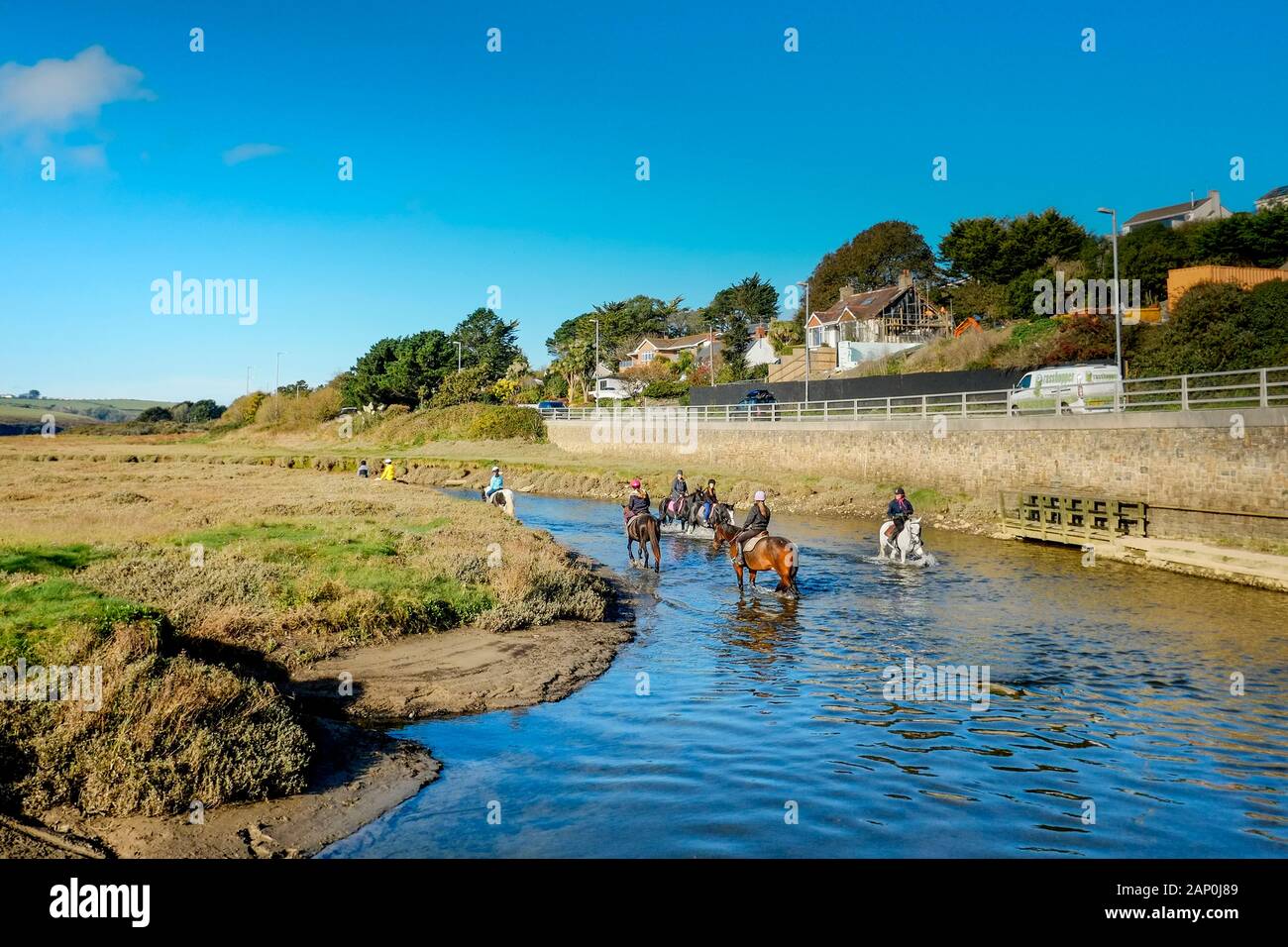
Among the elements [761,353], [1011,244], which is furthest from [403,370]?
[1011,244]

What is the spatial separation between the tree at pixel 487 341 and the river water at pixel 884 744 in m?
98.4

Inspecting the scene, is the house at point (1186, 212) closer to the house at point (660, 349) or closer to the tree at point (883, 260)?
the tree at point (883, 260)

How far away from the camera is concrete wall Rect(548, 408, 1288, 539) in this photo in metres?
22.6

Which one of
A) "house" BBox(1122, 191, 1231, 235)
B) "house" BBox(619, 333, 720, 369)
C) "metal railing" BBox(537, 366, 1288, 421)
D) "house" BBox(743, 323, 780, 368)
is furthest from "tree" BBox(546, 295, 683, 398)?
"house" BBox(1122, 191, 1231, 235)

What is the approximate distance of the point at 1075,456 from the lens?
30.1m

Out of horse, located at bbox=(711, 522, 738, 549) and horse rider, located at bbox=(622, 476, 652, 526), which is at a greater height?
horse rider, located at bbox=(622, 476, 652, 526)

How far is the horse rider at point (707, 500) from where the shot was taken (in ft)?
97.2

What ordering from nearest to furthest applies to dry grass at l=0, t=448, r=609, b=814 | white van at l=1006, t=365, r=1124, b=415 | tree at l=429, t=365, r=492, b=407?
dry grass at l=0, t=448, r=609, b=814 < white van at l=1006, t=365, r=1124, b=415 < tree at l=429, t=365, r=492, b=407

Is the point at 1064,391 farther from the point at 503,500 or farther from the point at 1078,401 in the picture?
the point at 503,500

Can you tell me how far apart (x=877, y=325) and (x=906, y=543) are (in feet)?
196

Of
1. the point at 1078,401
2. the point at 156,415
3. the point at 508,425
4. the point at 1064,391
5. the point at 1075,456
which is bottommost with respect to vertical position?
the point at 1075,456

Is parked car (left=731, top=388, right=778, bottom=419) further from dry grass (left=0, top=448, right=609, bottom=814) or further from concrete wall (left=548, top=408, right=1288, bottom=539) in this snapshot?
dry grass (left=0, top=448, right=609, bottom=814)

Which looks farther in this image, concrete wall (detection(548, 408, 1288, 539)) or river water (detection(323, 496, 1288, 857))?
concrete wall (detection(548, 408, 1288, 539))

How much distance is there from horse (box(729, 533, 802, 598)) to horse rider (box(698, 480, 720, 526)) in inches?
355
